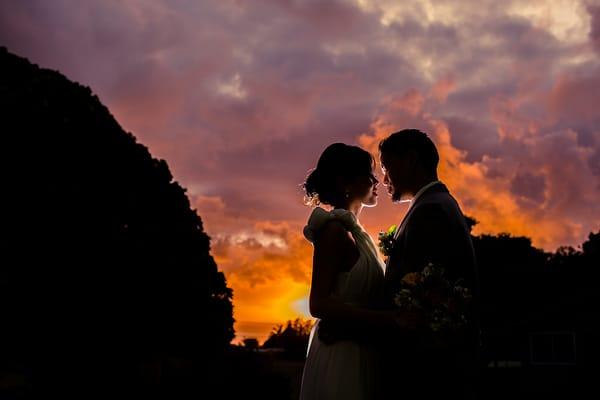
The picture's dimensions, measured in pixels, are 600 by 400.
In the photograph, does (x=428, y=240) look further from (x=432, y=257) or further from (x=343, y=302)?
(x=343, y=302)

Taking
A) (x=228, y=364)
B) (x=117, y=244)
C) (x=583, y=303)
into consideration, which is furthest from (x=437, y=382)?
(x=583, y=303)

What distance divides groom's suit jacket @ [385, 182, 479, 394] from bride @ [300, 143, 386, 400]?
172 millimetres

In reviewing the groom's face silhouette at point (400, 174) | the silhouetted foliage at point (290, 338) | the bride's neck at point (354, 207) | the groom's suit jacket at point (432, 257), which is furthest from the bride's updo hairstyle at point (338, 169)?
the silhouetted foliage at point (290, 338)

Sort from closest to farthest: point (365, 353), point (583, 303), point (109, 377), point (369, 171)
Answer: point (365, 353) → point (369, 171) → point (109, 377) → point (583, 303)

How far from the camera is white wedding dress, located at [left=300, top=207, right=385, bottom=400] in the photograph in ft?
17.4

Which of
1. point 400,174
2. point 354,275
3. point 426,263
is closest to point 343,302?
point 354,275

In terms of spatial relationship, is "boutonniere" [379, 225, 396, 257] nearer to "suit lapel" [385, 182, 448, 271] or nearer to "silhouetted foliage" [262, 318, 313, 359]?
"suit lapel" [385, 182, 448, 271]

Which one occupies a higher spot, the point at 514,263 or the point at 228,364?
the point at 514,263

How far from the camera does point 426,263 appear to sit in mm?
5227

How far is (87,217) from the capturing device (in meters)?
21.6

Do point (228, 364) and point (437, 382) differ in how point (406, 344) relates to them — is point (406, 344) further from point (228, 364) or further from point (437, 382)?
point (228, 364)

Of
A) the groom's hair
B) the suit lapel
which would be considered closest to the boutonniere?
the suit lapel

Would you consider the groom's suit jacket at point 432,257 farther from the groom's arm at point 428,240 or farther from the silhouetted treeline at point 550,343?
the silhouetted treeline at point 550,343

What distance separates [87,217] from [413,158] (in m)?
17.2
